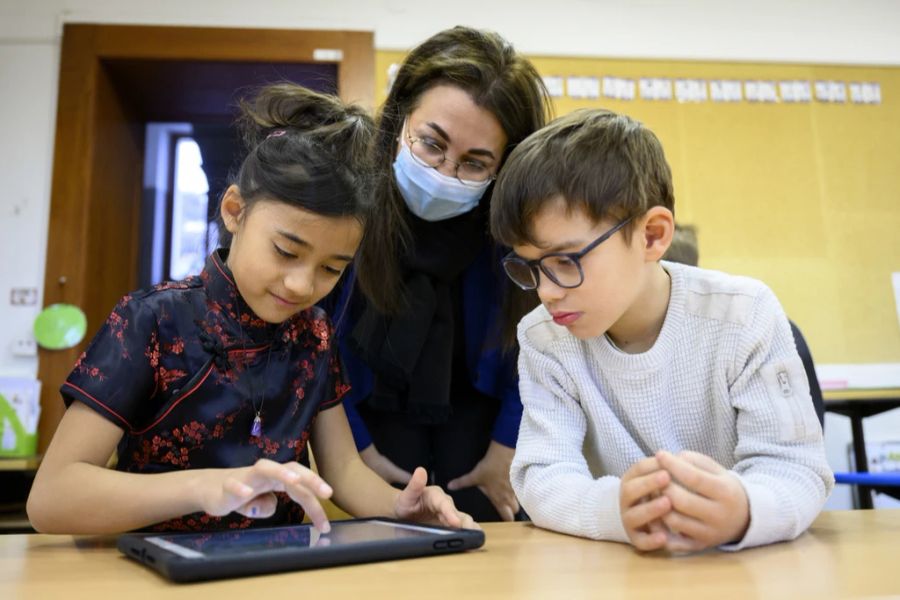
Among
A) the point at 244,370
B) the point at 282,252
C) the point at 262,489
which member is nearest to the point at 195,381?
the point at 244,370

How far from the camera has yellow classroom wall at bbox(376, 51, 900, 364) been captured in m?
3.30

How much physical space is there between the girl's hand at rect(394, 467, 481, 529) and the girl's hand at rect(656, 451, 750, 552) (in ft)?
0.84

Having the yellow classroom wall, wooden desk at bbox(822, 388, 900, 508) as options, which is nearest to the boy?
wooden desk at bbox(822, 388, 900, 508)

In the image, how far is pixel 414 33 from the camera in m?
3.32

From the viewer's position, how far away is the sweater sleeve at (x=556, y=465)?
2.72 ft

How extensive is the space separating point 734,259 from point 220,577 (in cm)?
312

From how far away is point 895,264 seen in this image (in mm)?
3357

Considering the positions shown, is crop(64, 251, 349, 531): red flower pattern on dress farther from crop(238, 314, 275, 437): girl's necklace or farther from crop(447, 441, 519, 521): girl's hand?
crop(447, 441, 519, 521): girl's hand

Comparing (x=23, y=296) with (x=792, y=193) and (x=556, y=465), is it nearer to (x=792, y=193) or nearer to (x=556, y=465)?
(x=556, y=465)

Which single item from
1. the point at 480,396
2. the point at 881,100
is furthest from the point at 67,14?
the point at 881,100

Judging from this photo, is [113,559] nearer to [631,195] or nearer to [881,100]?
[631,195]

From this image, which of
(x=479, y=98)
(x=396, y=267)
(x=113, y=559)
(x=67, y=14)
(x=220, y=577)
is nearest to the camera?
(x=220, y=577)

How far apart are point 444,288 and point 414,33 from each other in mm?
2140

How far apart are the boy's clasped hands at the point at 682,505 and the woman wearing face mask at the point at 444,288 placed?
0.70m
